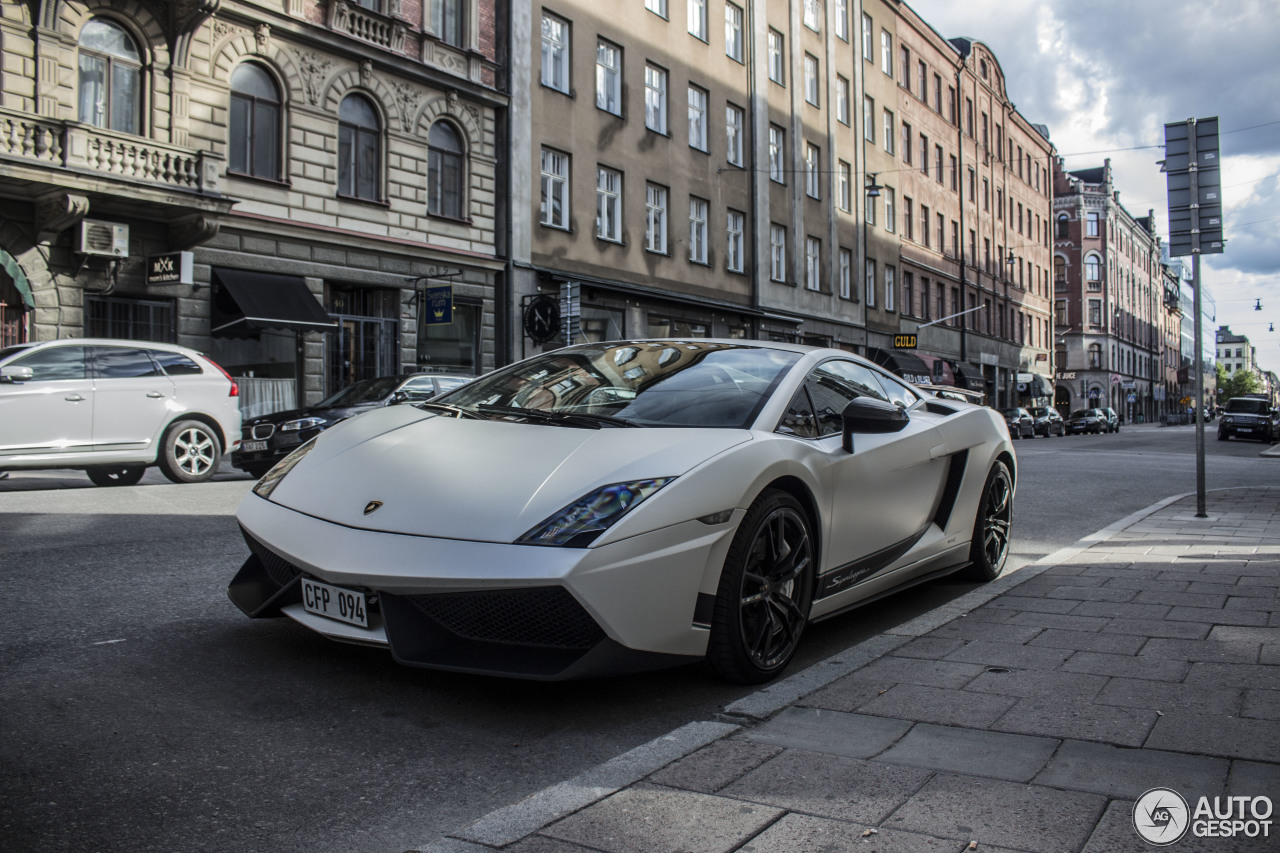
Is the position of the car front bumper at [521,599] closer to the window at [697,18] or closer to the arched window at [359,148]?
the arched window at [359,148]

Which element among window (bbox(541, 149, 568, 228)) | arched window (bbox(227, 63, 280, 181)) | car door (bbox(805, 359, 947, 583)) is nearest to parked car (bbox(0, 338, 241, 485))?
arched window (bbox(227, 63, 280, 181))

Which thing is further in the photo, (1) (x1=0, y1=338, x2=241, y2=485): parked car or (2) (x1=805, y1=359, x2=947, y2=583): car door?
(1) (x1=0, y1=338, x2=241, y2=485): parked car

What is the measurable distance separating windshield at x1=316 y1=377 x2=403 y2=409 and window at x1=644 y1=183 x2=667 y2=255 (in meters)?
14.2

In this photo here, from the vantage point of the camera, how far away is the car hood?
3354 mm

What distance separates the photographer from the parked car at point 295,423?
12.4 m

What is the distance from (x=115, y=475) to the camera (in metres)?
12.6

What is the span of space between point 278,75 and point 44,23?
391 cm

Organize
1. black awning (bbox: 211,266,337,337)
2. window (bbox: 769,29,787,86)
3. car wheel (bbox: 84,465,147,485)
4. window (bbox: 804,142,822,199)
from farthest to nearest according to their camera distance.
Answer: window (bbox: 804,142,822,199) < window (bbox: 769,29,787,86) < black awning (bbox: 211,266,337,337) < car wheel (bbox: 84,465,147,485)

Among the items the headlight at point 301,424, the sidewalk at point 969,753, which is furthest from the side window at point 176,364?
the sidewalk at point 969,753

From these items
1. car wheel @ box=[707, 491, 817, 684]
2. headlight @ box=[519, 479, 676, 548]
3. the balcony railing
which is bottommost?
car wheel @ box=[707, 491, 817, 684]

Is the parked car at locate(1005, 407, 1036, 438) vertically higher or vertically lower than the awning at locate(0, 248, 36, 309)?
lower

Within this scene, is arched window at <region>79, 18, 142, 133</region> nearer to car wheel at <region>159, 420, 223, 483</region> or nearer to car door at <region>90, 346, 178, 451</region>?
car door at <region>90, 346, 178, 451</region>

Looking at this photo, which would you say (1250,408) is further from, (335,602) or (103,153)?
(335,602)

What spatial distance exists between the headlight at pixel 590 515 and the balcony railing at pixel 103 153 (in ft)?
46.6
